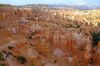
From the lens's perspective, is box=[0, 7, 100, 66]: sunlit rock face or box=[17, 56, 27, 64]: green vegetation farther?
box=[0, 7, 100, 66]: sunlit rock face

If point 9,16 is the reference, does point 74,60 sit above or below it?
below

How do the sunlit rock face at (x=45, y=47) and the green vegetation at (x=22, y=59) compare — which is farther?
the sunlit rock face at (x=45, y=47)

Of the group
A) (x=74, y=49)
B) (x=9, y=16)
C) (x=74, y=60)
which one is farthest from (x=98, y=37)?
(x=9, y=16)

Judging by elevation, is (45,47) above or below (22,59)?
below

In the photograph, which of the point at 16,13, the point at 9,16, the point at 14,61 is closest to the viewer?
the point at 14,61

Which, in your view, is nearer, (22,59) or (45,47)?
(22,59)

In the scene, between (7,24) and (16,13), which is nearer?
Answer: (7,24)

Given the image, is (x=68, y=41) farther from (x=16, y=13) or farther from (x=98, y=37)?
(x=16, y=13)

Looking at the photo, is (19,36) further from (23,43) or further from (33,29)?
(33,29)

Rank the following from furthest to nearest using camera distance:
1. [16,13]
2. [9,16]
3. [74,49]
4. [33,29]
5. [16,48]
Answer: [16,13] → [9,16] → [33,29] → [74,49] → [16,48]
